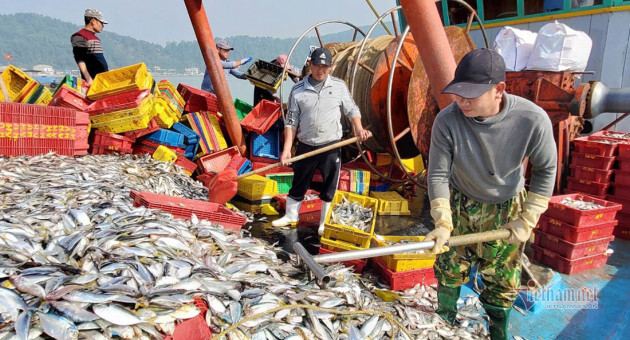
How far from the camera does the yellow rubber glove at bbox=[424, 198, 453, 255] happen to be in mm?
2646

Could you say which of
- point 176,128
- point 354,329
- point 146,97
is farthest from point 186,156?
point 354,329

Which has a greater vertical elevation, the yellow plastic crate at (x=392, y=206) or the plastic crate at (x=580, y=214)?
the plastic crate at (x=580, y=214)

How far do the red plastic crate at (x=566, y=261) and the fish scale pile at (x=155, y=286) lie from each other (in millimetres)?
1547

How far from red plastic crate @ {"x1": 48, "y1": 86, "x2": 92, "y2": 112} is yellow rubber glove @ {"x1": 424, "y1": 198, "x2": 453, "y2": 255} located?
6601mm

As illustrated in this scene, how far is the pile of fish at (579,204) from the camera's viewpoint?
4.72m

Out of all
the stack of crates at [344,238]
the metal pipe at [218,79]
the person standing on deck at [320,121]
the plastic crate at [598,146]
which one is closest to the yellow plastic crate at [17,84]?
the metal pipe at [218,79]

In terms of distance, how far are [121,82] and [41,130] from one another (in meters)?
1.76

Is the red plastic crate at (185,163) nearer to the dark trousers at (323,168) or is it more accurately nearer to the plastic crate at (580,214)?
the dark trousers at (323,168)

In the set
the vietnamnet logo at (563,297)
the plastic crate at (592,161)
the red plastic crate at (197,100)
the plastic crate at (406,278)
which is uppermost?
the red plastic crate at (197,100)

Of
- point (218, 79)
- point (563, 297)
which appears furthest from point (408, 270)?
point (218, 79)

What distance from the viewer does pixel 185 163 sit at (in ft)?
24.9

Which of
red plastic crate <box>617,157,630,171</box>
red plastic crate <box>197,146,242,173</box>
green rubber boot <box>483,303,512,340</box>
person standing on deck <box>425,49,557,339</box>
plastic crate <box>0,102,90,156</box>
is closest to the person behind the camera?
person standing on deck <box>425,49,557,339</box>

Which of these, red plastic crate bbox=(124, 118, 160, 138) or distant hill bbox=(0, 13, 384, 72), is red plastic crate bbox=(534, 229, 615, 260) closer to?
red plastic crate bbox=(124, 118, 160, 138)

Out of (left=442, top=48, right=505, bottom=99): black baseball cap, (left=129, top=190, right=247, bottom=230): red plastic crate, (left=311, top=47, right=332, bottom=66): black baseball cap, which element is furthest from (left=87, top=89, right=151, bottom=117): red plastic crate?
(left=442, top=48, right=505, bottom=99): black baseball cap
